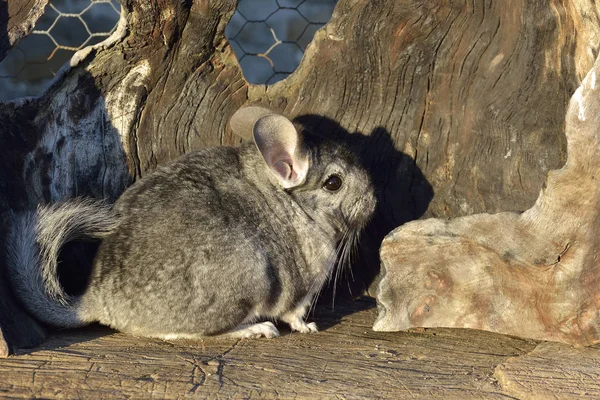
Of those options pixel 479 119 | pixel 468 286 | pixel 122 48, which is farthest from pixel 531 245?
pixel 122 48

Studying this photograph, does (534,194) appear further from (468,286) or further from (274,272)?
(274,272)

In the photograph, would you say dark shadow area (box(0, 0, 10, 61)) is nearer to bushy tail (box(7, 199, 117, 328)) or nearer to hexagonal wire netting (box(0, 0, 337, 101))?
bushy tail (box(7, 199, 117, 328))

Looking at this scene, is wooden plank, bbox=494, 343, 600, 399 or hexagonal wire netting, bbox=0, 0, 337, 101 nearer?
wooden plank, bbox=494, 343, 600, 399

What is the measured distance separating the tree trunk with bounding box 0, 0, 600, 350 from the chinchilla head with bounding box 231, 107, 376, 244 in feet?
0.59

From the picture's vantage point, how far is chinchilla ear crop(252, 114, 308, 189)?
397 cm

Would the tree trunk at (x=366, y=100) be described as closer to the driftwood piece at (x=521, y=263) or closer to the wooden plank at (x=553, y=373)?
the driftwood piece at (x=521, y=263)

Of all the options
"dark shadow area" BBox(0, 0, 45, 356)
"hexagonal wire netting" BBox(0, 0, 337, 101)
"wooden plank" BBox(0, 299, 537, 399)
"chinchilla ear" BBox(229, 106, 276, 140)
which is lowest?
"wooden plank" BBox(0, 299, 537, 399)

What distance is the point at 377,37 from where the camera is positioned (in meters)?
4.16

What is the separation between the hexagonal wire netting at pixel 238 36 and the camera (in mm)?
7594

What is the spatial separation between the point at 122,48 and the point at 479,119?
167cm

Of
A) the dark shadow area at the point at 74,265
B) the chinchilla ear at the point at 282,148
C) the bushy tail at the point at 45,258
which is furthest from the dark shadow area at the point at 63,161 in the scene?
the chinchilla ear at the point at 282,148

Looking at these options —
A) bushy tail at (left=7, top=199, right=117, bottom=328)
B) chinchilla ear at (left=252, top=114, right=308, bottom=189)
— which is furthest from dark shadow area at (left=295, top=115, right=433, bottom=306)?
bushy tail at (left=7, top=199, right=117, bottom=328)

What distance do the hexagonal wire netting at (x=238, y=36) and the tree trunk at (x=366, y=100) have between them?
3199 mm

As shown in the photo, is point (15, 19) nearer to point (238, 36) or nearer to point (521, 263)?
point (521, 263)
